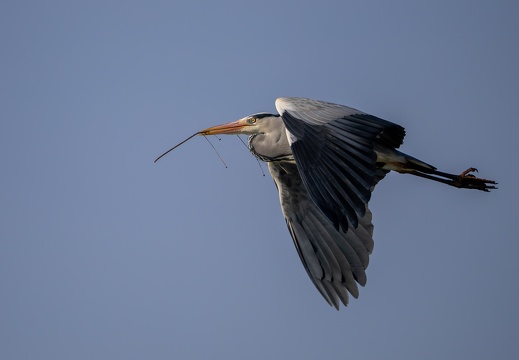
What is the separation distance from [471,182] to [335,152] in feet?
9.41

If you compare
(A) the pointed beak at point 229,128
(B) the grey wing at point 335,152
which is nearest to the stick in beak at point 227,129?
(A) the pointed beak at point 229,128

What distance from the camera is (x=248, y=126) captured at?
11.6 m

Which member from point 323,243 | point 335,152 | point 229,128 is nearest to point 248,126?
point 229,128

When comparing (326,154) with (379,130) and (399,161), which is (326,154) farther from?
(399,161)

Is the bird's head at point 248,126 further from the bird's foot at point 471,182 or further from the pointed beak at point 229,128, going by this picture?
the bird's foot at point 471,182

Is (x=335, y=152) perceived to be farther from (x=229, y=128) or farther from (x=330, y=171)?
(x=229, y=128)

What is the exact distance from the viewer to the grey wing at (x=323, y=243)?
11.6 meters

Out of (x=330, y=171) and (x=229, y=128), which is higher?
(x=229, y=128)

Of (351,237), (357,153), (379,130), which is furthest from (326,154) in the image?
(351,237)

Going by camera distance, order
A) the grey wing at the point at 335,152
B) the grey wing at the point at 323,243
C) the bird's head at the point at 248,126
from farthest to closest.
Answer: the grey wing at the point at 323,243, the bird's head at the point at 248,126, the grey wing at the point at 335,152

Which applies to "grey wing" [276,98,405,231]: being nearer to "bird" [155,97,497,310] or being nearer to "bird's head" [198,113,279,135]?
"bird" [155,97,497,310]

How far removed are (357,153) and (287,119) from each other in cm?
100

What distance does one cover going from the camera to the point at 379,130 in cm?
995

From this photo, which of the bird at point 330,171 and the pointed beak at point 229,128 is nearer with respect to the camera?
the bird at point 330,171
